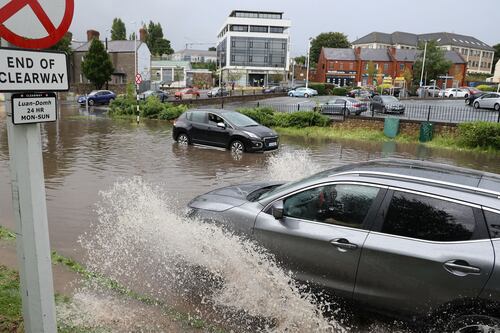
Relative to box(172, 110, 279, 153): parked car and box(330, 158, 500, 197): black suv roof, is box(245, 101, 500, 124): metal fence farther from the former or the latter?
box(330, 158, 500, 197): black suv roof

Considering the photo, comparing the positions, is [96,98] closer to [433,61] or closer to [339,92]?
[339,92]

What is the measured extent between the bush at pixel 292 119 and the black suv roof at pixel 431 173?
17.5m

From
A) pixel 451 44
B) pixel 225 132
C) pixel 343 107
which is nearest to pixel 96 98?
pixel 343 107

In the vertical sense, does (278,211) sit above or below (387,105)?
above

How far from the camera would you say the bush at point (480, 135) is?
55.5ft

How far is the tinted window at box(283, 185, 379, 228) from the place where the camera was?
13.7ft

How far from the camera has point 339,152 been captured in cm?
1619

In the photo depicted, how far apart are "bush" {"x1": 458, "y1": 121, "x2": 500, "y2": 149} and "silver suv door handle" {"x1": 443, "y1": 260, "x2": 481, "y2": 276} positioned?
50.9 ft

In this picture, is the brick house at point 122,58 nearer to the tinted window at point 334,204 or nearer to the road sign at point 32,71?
the tinted window at point 334,204

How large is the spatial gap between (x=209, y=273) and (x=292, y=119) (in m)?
18.0

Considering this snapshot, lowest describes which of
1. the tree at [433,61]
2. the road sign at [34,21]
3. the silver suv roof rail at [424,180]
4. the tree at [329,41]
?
the silver suv roof rail at [424,180]

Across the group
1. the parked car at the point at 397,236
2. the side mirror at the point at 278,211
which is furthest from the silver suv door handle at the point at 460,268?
the side mirror at the point at 278,211

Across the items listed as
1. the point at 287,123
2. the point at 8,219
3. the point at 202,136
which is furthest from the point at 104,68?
the point at 8,219

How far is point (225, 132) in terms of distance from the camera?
15008 mm
